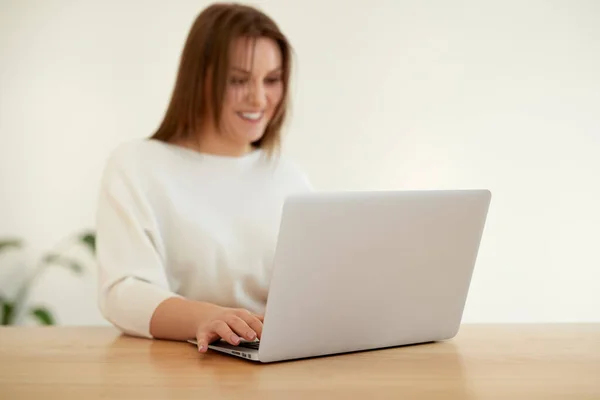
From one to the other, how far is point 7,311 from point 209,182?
106 inches

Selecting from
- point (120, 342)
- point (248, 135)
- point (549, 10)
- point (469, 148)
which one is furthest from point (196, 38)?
point (549, 10)

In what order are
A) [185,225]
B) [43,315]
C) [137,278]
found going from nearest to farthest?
[137,278] → [185,225] → [43,315]

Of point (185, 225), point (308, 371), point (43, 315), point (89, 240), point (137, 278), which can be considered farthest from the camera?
point (89, 240)

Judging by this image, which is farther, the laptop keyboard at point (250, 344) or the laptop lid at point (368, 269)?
the laptop keyboard at point (250, 344)

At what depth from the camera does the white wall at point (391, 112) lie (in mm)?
4586

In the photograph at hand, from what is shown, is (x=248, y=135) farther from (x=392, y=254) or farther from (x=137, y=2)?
(x=137, y=2)

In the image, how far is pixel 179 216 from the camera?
198 cm

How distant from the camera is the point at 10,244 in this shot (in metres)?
4.36

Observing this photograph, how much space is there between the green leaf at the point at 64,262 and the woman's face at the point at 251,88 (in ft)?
8.41

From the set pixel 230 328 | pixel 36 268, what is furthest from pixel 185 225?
pixel 36 268

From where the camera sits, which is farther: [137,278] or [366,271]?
[137,278]

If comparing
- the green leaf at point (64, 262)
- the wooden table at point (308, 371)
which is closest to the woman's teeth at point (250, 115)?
the wooden table at point (308, 371)

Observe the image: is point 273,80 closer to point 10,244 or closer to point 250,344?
point 250,344

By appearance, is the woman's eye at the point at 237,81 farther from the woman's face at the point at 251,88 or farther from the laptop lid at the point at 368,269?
the laptop lid at the point at 368,269
